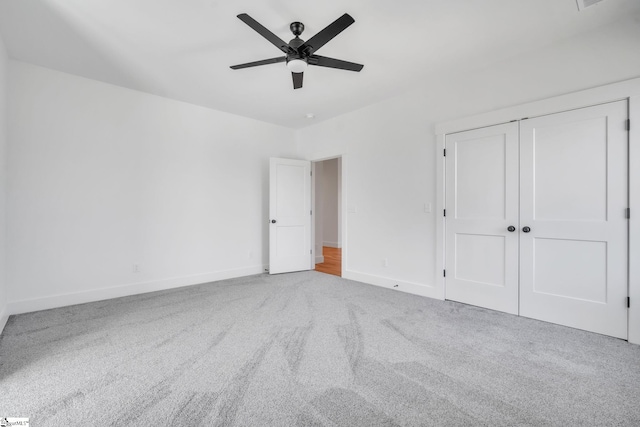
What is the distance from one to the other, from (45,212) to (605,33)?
5.94 meters

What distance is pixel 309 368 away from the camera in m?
1.93

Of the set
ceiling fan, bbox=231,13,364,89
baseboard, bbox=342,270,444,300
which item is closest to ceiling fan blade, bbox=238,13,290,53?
ceiling fan, bbox=231,13,364,89

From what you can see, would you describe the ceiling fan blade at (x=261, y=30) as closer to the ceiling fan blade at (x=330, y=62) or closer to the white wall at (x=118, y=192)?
the ceiling fan blade at (x=330, y=62)

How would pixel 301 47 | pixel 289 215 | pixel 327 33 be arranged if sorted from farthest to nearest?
pixel 289 215
pixel 301 47
pixel 327 33

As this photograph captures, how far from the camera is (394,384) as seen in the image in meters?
1.75

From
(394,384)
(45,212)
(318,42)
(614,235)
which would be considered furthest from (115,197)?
(614,235)

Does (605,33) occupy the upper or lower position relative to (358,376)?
upper

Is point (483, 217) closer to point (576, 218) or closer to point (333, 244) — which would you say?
point (576, 218)

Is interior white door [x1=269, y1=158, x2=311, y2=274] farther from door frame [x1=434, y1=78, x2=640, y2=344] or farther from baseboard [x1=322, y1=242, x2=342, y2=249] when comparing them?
Answer: baseboard [x1=322, y1=242, x2=342, y2=249]

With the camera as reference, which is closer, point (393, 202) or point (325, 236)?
point (393, 202)

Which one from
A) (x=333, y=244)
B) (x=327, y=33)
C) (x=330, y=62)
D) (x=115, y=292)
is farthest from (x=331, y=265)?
(x=327, y=33)

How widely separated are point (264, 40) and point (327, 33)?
0.89 m

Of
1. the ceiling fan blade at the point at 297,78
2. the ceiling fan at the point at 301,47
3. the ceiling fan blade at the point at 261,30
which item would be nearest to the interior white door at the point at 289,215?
the ceiling fan blade at the point at 297,78

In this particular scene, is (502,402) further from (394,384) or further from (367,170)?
(367,170)
